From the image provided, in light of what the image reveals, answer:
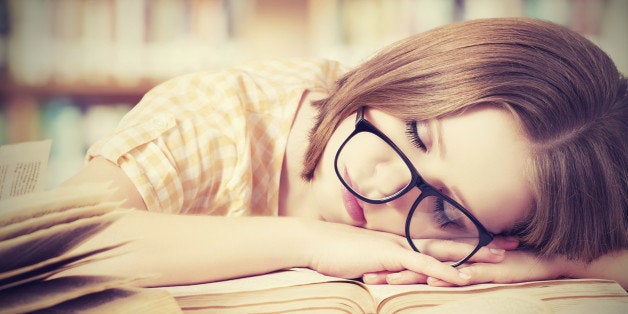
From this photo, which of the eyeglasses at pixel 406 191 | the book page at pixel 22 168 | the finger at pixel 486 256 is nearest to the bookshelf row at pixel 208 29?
the book page at pixel 22 168

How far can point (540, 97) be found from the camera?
2.21 ft

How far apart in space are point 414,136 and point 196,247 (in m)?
0.35

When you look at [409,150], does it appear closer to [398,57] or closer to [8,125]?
[398,57]

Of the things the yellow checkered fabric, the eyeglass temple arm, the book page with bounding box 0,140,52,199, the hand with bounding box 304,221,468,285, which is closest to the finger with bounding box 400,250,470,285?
the hand with bounding box 304,221,468,285

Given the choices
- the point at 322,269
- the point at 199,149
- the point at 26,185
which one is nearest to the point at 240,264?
the point at 322,269

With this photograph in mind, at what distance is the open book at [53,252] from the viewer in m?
0.33

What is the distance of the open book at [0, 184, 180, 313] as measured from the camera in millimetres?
332

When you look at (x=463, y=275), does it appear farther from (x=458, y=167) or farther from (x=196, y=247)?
(x=196, y=247)

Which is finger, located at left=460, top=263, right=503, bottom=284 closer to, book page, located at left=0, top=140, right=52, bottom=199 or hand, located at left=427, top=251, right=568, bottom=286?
hand, located at left=427, top=251, right=568, bottom=286

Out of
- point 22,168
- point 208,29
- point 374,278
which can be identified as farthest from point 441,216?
point 208,29

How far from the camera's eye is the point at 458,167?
2.19 feet

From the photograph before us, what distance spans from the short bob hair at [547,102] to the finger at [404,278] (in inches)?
8.2

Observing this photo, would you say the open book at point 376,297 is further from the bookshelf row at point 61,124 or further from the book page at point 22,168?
the bookshelf row at point 61,124

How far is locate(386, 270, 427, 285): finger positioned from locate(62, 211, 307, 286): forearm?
12 cm
